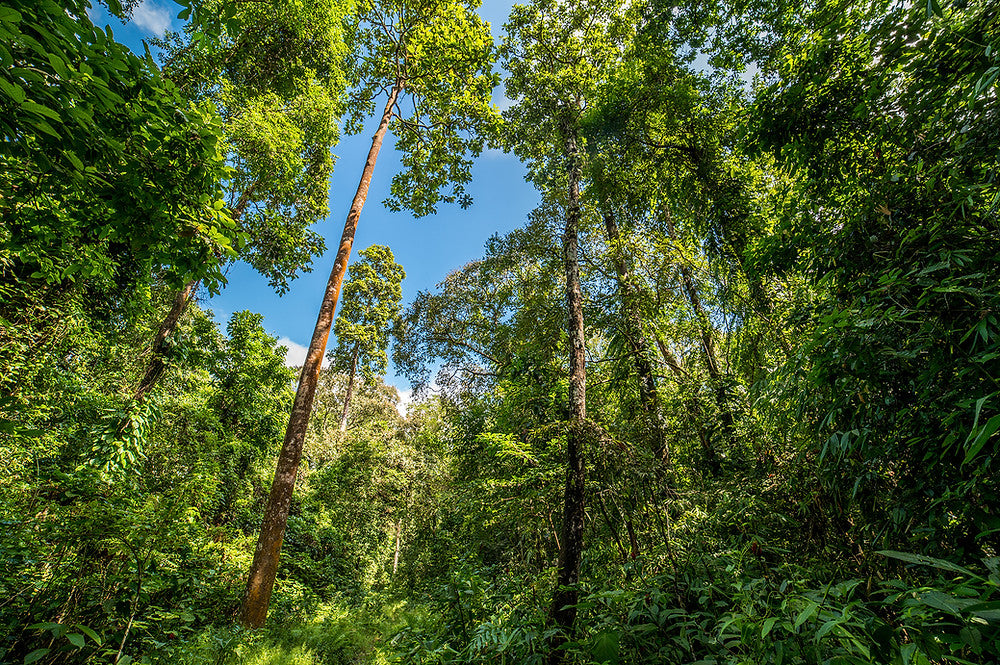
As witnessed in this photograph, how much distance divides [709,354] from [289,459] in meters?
6.82

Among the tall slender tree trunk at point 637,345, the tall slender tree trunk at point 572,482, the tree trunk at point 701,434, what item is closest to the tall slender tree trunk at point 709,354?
the tree trunk at point 701,434

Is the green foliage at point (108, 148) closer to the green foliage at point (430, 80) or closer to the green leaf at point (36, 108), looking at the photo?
the green leaf at point (36, 108)

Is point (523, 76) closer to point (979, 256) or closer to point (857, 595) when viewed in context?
point (979, 256)

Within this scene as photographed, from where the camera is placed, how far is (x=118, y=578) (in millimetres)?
3584

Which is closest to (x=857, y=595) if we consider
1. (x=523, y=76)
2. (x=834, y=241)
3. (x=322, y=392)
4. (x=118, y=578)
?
(x=834, y=241)

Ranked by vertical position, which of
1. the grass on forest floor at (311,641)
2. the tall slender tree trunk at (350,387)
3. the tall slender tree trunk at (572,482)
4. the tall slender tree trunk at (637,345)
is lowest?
the grass on forest floor at (311,641)

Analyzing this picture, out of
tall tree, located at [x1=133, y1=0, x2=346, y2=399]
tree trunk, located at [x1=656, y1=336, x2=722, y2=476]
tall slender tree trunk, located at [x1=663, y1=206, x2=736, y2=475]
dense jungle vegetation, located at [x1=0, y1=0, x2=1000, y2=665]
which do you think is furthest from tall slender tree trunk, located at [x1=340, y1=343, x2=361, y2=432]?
tree trunk, located at [x1=656, y1=336, x2=722, y2=476]

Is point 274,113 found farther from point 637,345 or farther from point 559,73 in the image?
point 637,345

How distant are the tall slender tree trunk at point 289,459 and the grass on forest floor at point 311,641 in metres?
0.35

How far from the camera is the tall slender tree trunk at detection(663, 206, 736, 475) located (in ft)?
17.0

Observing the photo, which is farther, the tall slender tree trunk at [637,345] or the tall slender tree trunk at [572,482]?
the tall slender tree trunk at [637,345]

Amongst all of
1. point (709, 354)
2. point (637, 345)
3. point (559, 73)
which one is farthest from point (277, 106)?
point (709, 354)

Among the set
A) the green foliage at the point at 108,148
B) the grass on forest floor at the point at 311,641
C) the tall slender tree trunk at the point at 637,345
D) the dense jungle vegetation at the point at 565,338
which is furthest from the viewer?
the tall slender tree trunk at the point at 637,345

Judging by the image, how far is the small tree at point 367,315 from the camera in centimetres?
1717
